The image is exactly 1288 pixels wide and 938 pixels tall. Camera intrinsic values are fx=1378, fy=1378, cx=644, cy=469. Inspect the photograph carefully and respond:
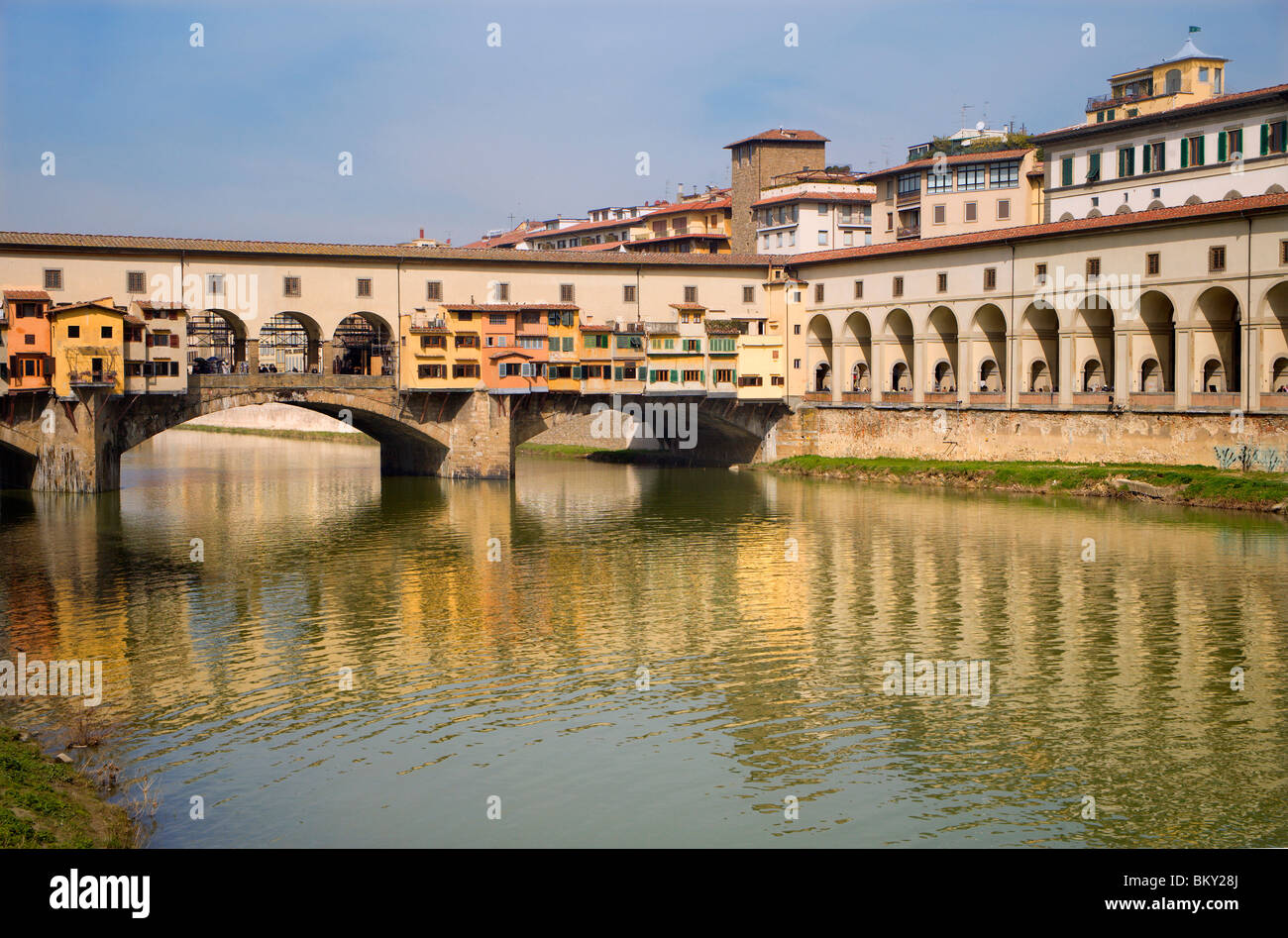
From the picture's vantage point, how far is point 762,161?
9188 cm

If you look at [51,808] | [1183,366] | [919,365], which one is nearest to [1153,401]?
[1183,366]

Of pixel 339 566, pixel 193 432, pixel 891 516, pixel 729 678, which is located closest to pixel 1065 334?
pixel 891 516

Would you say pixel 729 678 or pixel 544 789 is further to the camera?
pixel 729 678

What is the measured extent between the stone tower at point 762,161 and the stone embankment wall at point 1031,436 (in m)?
27.3

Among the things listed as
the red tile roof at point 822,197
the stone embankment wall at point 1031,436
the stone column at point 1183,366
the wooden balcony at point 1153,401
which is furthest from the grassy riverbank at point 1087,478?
the red tile roof at point 822,197

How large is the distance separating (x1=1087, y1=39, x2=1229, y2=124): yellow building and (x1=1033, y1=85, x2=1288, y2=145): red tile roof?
209 centimetres

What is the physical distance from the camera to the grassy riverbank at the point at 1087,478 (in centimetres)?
4538

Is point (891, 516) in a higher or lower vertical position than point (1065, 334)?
lower

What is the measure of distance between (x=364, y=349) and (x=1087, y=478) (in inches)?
1380

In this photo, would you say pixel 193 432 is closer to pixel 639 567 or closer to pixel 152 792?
pixel 639 567

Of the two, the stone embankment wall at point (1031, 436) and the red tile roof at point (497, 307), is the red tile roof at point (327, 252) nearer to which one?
the red tile roof at point (497, 307)

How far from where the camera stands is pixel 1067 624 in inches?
1133

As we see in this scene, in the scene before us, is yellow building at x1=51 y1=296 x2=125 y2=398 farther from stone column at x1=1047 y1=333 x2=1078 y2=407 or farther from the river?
stone column at x1=1047 y1=333 x2=1078 y2=407
